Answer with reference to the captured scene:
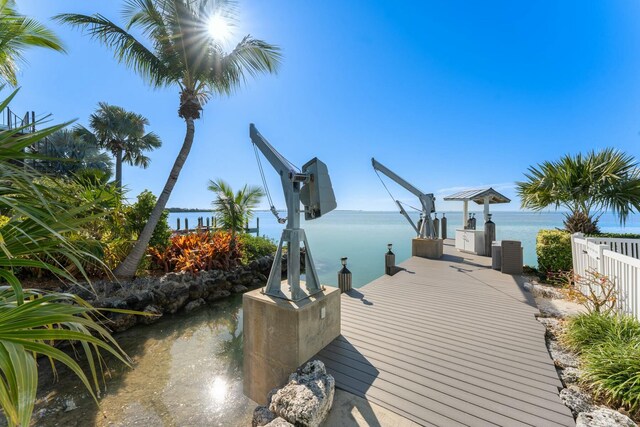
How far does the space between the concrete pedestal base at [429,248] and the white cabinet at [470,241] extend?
1.78m

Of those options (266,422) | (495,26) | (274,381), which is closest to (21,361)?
(266,422)

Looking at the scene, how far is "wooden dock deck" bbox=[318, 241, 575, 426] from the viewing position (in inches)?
87.1

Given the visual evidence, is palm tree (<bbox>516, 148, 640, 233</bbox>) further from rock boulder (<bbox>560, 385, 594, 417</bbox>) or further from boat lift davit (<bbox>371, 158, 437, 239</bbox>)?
rock boulder (<bbox>560, 385, 594, 417</bbox>)

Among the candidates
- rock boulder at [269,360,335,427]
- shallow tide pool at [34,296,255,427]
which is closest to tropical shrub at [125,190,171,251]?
shallow tide pool at [34,296,255,427]

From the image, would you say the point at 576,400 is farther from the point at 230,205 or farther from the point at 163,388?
the point at 230,205

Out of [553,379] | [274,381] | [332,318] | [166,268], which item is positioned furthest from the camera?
[166,268]

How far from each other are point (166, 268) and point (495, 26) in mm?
12973

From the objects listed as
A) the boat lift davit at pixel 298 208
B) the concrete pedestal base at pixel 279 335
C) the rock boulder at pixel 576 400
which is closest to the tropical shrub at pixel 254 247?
the concrete pedestal base at pixel 279 335

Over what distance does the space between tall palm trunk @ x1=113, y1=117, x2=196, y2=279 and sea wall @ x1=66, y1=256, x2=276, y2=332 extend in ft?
1.28

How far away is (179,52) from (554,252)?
1165 cm

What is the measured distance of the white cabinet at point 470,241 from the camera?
9219 millimetres

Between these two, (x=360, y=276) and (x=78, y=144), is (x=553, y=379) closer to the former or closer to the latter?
(x=360, y=276)

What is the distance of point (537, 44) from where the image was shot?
7.75 metres

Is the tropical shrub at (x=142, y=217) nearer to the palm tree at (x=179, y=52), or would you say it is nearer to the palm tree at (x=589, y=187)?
the palm tree at (x=179, y=52)
